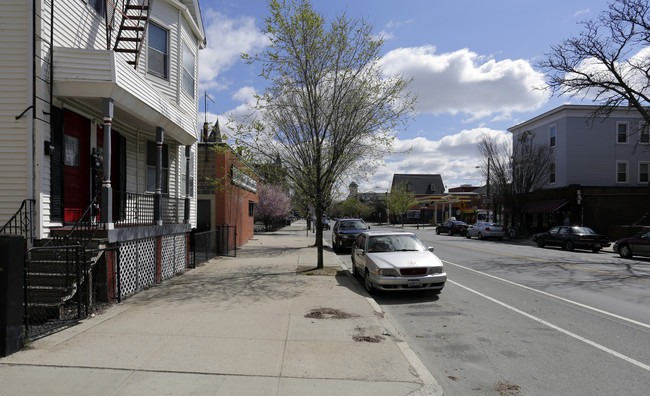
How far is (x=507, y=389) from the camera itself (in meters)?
4.71

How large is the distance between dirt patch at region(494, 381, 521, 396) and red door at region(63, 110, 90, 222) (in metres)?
8.42

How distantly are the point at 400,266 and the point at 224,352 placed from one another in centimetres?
504

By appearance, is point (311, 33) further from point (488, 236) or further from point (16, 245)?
point (488, 236)

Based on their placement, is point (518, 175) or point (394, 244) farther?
point (518, 175)

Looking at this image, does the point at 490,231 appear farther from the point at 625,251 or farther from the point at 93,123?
the point at 93,123

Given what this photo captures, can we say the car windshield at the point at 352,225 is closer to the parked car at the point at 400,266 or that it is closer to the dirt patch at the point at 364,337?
the parked car at the point at 400,266

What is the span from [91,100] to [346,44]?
7007 millimetres

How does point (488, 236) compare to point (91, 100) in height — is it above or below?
below

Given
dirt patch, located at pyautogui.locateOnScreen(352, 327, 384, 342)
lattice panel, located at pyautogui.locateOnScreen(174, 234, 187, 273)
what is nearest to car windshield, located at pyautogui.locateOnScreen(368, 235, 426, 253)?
dirt patch, located at pyautogui.locateOnScreen(352, 327, 384, 342)

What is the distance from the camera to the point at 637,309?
839 cm

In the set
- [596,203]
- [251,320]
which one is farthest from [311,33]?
[596,203]

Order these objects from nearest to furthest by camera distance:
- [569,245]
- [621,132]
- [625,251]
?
1. [625,251]
2. [569,245]
3. [621,132]

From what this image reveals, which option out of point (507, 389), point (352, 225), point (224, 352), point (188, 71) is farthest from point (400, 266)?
point (352, 225)

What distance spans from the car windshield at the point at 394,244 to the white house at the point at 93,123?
5.50 metres
